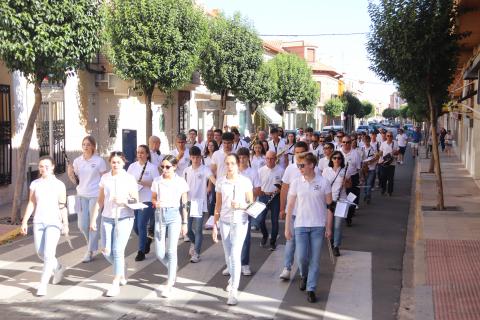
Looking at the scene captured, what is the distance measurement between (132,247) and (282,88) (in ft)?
110

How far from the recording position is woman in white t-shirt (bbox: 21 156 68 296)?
6.74 m

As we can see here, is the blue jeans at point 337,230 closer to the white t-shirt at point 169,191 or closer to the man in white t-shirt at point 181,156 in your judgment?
the white t-shirt at point 169,191

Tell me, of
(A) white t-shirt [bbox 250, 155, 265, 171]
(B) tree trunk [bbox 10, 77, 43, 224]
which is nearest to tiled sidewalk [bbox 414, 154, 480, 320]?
(A) white t-shirt [bbox 250, 155, 265, 171]

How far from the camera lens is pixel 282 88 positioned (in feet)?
137

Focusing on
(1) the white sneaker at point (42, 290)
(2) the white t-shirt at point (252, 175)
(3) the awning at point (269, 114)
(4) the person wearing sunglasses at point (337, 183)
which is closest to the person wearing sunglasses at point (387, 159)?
(4) the person wearing sunglasses at point (337, 183)

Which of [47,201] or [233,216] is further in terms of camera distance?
[47,201]

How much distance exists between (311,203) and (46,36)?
6.44 metres

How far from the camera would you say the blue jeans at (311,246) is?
21.5ft

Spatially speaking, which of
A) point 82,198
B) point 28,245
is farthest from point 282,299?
point 28,245

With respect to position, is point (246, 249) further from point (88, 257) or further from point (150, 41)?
point (150, 41)

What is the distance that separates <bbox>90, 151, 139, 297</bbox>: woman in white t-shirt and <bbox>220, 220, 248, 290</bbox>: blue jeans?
1.13m

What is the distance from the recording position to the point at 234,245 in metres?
6.53

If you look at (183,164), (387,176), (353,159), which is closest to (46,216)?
(183,164)

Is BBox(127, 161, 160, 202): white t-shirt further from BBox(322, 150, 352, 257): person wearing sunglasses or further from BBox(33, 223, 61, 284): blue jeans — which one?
BBox(322, 150, 352, 257): person wearing sunglasses
